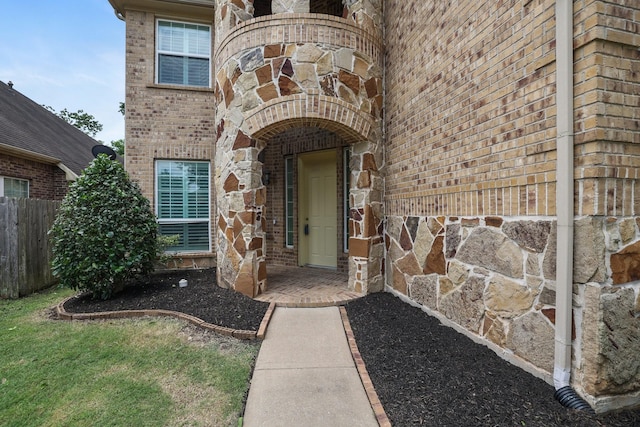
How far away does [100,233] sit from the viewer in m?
4.30

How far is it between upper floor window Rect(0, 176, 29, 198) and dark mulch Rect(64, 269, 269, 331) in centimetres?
583

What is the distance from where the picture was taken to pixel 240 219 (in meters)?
4.46

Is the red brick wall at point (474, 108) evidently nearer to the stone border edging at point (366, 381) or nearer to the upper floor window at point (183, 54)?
the stone border edging at point (366, 381)

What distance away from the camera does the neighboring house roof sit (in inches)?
331

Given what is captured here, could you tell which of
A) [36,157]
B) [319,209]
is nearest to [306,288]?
[319,209]

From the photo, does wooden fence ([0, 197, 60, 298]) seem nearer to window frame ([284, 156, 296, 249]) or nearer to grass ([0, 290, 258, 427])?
grass ([0, 290, 258, 427])

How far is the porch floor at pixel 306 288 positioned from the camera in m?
4.13

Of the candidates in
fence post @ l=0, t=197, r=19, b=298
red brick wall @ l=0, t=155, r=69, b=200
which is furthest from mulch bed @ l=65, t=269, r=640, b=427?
red brick wall @ l=0, t=155, r=69, b=200

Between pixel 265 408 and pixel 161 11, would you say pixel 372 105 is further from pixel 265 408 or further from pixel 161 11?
pixel 161 11

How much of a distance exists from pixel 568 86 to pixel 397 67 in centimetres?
273

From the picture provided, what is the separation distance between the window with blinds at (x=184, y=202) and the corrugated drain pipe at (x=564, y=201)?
20.7 ft

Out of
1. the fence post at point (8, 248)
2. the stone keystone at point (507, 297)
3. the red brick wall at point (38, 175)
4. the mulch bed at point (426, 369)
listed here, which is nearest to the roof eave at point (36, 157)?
the red brick wall at point (38, 175)

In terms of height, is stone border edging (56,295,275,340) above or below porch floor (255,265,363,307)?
below

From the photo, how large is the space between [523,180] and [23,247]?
294 inches
